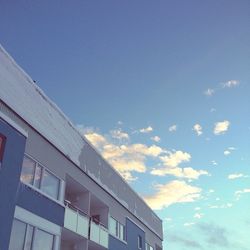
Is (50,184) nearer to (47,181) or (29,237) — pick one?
(47,181)

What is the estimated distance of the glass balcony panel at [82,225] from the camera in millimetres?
26153

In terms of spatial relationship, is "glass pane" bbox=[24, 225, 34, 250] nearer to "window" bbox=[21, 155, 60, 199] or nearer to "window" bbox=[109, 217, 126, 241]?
"window" bbox=[21, 155, 60, 199]

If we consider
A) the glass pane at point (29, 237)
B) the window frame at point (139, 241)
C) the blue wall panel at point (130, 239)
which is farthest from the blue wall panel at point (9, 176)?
the window frame at point (139, 241)

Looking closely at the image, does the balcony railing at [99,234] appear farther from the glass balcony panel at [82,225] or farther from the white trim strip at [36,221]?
the white trim strip at [36,221]

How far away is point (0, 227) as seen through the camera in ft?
56.5

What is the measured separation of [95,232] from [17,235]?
1028 centimetres

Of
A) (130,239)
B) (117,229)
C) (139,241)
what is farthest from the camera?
(139,241)

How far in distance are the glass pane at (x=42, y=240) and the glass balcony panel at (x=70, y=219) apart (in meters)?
2.07

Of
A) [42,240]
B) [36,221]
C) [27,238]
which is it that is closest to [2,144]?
[36,221]

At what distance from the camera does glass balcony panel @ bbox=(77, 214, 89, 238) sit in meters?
26.2

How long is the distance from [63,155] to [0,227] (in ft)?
28.9

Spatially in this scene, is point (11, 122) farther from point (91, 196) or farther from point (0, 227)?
point (91, 196)

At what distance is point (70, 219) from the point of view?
2495 centimetres

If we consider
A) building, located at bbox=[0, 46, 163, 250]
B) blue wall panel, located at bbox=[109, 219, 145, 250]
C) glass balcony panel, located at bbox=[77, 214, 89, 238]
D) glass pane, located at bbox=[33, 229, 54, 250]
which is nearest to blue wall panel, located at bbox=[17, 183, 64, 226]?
building, located at bbox=[0, 46, 163, 250]
